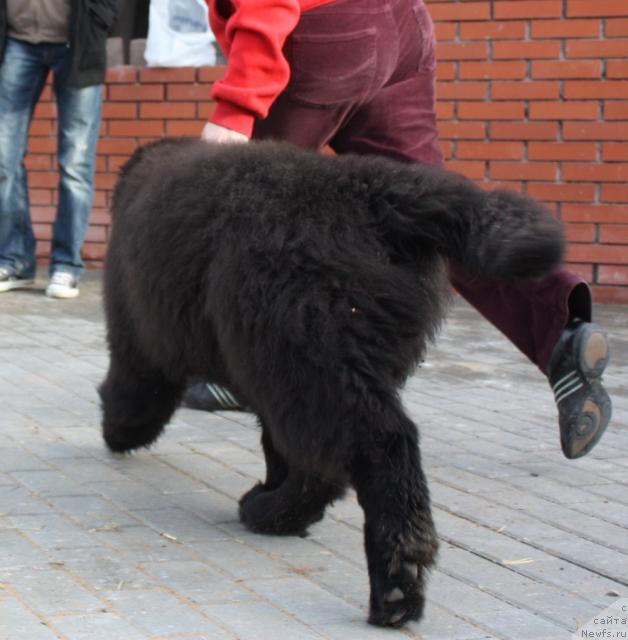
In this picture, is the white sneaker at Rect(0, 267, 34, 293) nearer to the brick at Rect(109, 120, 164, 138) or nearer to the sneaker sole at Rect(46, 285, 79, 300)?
the sneaker sole at Rect(46, 285, 79, 300)

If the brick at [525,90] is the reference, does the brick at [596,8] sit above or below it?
above

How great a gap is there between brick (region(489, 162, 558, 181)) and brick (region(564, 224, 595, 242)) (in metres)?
0.32

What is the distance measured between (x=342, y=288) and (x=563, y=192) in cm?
498

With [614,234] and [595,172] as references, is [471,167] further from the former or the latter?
[614,234]

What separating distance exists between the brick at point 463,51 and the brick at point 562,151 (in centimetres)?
63

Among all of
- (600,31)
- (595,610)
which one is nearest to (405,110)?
(595,610)

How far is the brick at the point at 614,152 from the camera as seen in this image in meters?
7.58

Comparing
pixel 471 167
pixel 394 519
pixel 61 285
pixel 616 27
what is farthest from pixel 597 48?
pixel 394 519

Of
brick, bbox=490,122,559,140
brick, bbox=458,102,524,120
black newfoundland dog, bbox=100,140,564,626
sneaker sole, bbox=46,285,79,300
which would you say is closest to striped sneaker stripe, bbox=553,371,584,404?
black newfoundland dog, bbox=100,140,564,626

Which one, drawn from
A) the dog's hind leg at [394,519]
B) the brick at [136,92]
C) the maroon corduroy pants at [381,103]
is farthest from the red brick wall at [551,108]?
the dog's hind leg at [394,519]

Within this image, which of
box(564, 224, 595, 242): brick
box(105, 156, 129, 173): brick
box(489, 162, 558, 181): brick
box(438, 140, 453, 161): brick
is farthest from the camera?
box(105, 156, 129, 173): brick

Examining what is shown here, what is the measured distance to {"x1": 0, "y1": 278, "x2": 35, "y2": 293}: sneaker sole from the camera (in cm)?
803

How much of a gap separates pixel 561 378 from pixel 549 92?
3.88m

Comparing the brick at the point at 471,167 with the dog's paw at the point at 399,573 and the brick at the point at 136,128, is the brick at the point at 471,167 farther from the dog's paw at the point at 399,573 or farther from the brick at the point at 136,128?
the dog's paw at the point at 399,573
